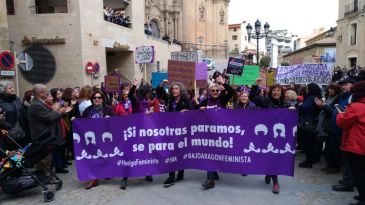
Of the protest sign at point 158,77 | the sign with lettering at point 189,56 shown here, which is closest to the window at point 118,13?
the sign with lettering at point 189,56

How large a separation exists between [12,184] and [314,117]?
226 inches

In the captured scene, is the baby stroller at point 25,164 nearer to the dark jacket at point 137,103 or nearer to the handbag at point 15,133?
the handbag at point 15,133

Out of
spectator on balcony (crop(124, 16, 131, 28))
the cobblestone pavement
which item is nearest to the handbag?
the cobblestone pavement

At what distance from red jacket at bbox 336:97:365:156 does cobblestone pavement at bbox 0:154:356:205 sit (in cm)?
96

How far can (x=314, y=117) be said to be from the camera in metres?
6.82

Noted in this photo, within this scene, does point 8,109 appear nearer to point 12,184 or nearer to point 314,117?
point 12,184

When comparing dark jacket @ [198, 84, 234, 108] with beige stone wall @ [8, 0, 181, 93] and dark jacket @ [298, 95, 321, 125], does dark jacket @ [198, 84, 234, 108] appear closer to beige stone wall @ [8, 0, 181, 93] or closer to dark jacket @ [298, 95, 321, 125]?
dark jacket @ [298, 95, 321, 125]

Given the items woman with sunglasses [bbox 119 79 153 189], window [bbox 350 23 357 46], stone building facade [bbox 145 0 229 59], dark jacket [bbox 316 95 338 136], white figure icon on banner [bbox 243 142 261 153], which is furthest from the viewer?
stone building facade [bbox 145 0 229 59]

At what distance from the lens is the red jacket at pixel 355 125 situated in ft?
14.9

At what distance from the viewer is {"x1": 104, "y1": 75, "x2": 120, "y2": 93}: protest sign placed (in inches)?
408

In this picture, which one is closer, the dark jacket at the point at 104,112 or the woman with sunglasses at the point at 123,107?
the dark jacket at the point at 104,112

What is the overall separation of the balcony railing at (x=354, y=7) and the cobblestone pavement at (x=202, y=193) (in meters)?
32.2

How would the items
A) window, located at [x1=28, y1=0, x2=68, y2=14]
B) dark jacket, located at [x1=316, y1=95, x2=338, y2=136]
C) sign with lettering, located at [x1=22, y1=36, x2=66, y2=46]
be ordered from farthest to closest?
window, located at [x1=28, y1=0, x2=68, y2=14]
sign with lettering, located at [x1=22, y1=36, x2=66, y2=46]
dark jacket, located at [x1=316, y1=95, x2=338, y2=136]

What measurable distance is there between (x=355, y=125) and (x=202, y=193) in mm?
2529
